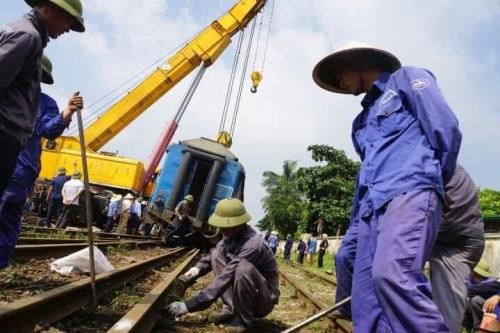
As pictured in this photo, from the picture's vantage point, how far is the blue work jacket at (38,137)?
3.87m

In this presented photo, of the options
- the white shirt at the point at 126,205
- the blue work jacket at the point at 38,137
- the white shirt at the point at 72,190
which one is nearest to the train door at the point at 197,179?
the white shirt at the point at 126,205

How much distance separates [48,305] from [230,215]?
1.54m

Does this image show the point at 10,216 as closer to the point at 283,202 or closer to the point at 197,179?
the point at 197,179

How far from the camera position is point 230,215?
4145 mm

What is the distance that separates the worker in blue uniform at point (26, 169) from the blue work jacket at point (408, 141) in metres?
2.43

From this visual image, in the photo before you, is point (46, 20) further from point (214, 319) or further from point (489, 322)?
point (489, 322)

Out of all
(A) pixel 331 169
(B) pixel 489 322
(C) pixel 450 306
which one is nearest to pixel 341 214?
(A) pixel 331 169

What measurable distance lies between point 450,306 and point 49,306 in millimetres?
2556

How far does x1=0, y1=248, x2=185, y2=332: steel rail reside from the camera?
279cm

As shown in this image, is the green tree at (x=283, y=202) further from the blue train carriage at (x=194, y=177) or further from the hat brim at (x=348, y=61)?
the hat brim at (x=348, y=61)

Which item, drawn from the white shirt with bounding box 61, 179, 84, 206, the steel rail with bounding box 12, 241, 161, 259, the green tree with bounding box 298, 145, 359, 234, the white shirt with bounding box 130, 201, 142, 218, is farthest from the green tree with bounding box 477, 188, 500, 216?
the steel rail with bounding box 12, 241, 161, 259

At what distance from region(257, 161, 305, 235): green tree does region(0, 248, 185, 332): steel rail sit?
4572 cm

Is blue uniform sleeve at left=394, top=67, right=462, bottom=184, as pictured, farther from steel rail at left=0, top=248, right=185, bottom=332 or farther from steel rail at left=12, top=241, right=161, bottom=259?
steel rail at left=12, top=241, right=161, bottom=259

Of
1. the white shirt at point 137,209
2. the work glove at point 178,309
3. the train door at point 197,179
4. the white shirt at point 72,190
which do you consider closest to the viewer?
the work glove at point 178,309
